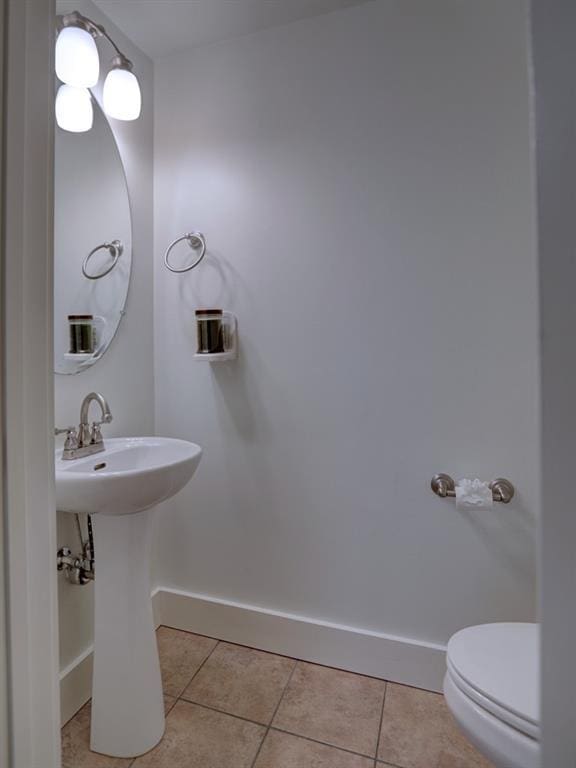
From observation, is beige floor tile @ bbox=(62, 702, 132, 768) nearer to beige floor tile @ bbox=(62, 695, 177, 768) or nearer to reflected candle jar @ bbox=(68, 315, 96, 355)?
beige floor tile @ bbox=(62, 695, 177, 768)

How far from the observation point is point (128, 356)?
1608mm

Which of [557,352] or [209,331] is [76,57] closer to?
[209,331]

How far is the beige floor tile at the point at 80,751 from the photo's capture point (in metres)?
1.15

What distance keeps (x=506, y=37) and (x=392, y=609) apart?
1958mm

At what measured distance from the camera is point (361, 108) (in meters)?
1.45

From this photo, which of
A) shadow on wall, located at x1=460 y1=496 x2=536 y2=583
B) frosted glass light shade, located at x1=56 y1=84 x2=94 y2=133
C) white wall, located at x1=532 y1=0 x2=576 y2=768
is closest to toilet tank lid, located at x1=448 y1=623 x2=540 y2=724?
shadow on wall, located at x1=460 y1=496 x2=536 y2=583

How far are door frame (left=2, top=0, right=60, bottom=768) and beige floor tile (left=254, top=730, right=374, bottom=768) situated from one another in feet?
3.07

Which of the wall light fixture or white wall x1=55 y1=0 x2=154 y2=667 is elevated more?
the wall light fixture

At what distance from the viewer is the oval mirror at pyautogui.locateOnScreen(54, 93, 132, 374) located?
132 centimetres

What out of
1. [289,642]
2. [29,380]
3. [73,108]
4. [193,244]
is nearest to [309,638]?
[289,642]

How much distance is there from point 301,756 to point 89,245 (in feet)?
5.74

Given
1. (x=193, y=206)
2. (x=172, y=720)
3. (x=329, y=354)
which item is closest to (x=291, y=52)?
(x=193, y=206)

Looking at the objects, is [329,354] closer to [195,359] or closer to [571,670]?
[195,359]

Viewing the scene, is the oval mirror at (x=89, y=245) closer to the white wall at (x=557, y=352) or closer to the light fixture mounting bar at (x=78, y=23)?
the light fixture mounting bar at (x=78, y=23)
